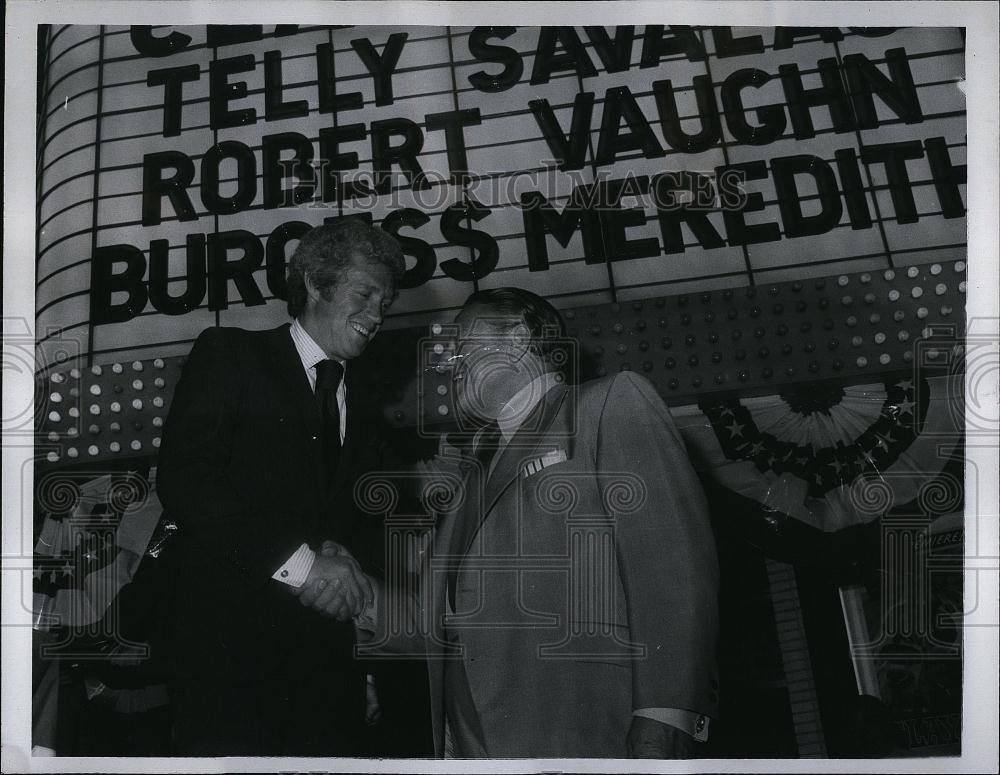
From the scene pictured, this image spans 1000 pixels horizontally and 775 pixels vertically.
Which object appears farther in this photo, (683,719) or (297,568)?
(297,568)

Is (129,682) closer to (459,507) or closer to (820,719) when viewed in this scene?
(459,507)

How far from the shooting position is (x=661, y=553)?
3.18 m

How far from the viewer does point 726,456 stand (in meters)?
3.46

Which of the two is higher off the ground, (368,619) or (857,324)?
(857,324)

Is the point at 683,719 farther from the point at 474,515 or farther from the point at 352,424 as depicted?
the point at 352,424

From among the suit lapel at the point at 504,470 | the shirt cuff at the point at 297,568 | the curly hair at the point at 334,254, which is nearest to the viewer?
the shirt cuff at the point at 297,568

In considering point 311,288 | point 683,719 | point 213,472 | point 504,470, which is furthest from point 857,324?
point 213,472

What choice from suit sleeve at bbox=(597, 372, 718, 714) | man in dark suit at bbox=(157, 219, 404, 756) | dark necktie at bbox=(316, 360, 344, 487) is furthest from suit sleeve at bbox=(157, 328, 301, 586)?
suit sleeve at bbox=(597, 372, 718, 714)

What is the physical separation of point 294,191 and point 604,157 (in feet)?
3.48

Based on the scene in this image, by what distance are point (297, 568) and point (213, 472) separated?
41 cm

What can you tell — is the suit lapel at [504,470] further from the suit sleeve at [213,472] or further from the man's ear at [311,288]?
the man's ear at [311,288]

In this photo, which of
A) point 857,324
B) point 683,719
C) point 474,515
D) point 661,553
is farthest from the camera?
point 857,324

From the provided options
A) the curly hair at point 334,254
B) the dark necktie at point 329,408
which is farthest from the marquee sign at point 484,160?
the dark necktie at point 329,408

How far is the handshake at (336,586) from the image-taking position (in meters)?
3.23
